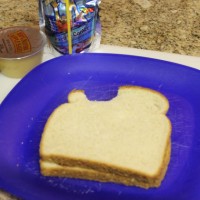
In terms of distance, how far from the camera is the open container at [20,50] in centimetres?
107

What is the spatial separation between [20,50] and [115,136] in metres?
0.44

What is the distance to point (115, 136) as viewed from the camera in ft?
2.72

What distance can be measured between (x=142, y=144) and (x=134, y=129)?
0.05m

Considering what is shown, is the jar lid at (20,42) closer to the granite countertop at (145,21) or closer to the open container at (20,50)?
the open container at (20,50)

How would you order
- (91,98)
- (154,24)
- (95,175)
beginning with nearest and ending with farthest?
(95,175) < (91,98) < (154,24)

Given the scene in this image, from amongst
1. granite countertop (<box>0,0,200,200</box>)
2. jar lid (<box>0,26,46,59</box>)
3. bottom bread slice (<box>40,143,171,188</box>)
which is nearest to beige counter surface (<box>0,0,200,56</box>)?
granite countertop (<box>0,0,200,200</box>)

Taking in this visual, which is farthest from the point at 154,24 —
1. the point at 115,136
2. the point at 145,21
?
the point at 115,136

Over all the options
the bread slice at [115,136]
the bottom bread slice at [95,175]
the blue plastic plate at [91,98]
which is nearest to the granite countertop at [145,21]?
the blue plastic plate at [91,98]

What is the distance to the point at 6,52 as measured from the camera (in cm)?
108

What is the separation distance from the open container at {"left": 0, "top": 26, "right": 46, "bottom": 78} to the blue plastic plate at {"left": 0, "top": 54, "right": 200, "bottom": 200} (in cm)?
6

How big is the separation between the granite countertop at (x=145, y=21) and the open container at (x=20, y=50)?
24 cm

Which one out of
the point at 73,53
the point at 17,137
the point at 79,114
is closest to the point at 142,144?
the point at 79,114

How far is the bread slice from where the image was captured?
0.78 m

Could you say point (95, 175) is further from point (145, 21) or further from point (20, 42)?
point (145, 21)
